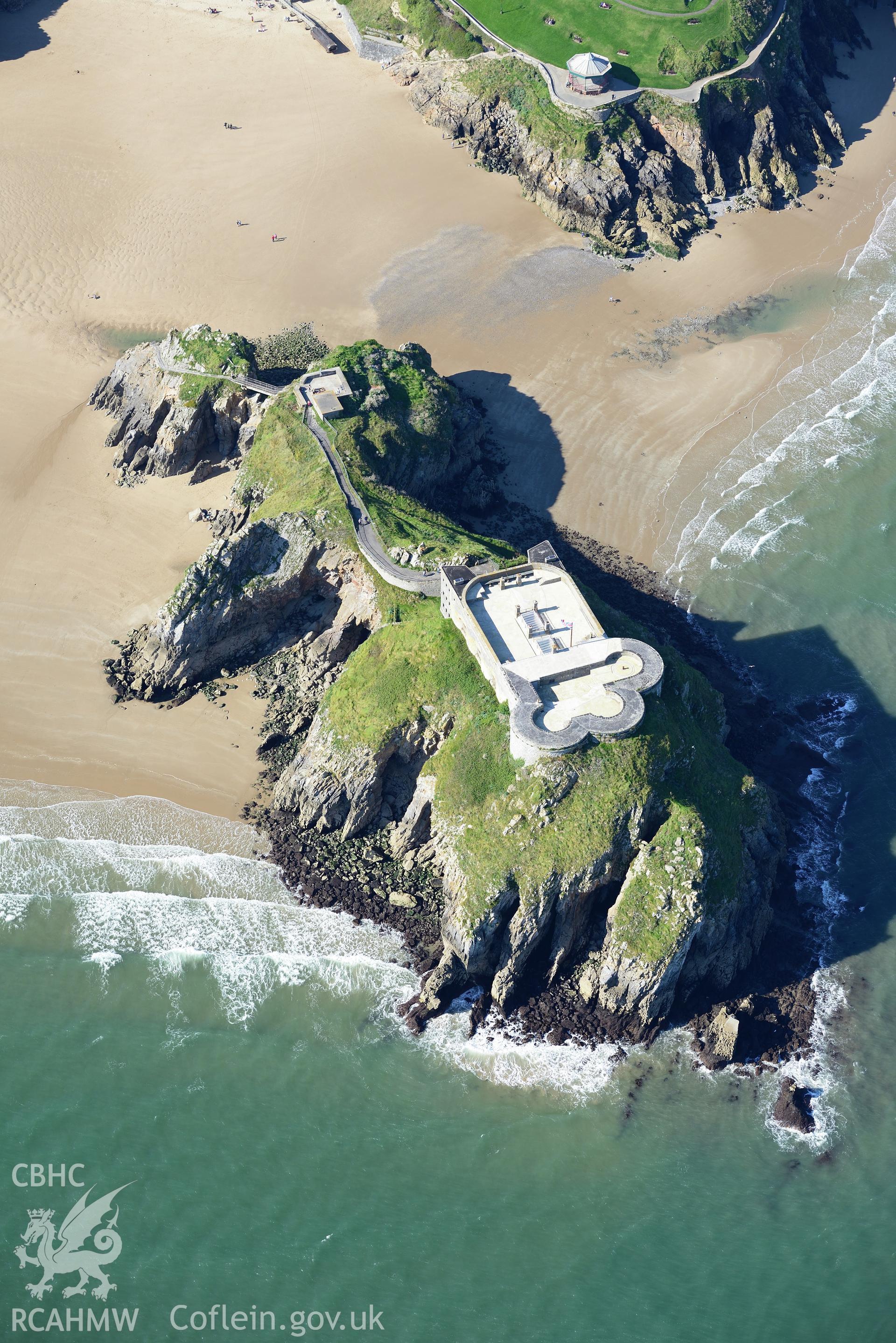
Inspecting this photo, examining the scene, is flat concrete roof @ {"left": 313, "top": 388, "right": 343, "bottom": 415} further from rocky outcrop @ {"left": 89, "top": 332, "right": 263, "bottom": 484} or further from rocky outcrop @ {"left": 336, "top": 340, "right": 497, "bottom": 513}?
rocky outcrop @ {"left": 89, "top": 332, "right": 263, "bottom": 484}

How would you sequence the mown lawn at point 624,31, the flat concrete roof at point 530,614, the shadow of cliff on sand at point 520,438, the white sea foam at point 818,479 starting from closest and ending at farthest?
the flat concrete roof at point 530,614 < the white sea foam at point 818,479 < the shadow of cliff on sand at point 520,438 < the mown lawn at point 624,31

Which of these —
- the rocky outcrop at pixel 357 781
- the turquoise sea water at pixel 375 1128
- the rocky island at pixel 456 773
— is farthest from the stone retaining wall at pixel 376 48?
the turquoise sea water at pixel 375 1128

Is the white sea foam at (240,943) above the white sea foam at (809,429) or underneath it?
underneath

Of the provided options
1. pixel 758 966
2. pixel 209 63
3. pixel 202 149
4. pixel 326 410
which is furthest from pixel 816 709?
pixel 209 63

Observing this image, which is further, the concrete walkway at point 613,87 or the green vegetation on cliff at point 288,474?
the concrete walkway at point 613,87

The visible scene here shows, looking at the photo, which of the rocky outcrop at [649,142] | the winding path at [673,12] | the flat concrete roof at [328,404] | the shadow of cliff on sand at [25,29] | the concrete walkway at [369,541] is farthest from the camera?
the shadow of cliff on sand at [25,29]

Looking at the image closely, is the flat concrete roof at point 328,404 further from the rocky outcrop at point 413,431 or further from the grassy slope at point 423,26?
the grassy slope at point 423,26

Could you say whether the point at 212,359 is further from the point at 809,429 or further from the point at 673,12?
the point at 673,12

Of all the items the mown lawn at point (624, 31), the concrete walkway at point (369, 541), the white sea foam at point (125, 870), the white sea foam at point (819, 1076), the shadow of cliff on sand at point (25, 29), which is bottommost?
the white sea foam at point (819, 1076)
